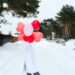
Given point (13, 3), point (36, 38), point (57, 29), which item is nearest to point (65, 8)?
point (57, 29)

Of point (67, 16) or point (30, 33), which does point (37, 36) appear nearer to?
point (30, 33)

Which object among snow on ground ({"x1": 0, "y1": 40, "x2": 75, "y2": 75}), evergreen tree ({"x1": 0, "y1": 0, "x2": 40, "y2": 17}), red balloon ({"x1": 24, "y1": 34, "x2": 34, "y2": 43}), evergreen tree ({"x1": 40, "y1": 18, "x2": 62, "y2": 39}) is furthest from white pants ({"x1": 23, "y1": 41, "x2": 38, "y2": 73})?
evergreen tree ({"x1": 40, "y1": 18, "x2": 62, "y2": 39})

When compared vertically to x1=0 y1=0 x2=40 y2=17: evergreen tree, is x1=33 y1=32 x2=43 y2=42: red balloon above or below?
below

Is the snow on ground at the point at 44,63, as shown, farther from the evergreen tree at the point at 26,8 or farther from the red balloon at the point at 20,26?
the evergreen tree at the point at 26,8

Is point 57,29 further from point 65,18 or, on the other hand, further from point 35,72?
point 35,72

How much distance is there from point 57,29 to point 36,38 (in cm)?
5524

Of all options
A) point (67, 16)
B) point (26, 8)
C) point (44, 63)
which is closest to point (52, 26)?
point (67, 16)

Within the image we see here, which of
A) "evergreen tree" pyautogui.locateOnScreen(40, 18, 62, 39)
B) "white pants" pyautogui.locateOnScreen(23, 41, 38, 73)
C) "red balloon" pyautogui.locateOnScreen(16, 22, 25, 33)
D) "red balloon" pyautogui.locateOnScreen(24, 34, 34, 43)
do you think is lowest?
"evergreen tree" pyautogui.locateOnScreen(40, 18, 62, 39)

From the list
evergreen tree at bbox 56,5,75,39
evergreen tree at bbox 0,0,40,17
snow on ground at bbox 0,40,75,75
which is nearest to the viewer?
snow on ground at bbox 0,40,75,75

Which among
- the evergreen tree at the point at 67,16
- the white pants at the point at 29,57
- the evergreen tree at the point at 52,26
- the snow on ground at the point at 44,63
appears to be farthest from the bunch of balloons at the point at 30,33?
the evergreen tree at the point at 52,26

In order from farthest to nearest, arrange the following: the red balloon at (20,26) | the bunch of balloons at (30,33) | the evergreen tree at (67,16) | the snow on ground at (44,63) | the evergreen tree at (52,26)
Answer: the evergreen tree at (52,26) < the evergreen tree at (67,16) < the snow on ground at (44,63) < the red balloon at (20,26) < the bunch of balloons at (30,33)

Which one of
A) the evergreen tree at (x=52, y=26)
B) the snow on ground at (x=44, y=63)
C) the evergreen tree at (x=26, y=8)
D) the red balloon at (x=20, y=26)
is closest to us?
the red balloon at (x=20, y=26)

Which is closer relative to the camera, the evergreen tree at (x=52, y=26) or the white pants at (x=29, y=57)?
the white pants at (x=29, y=57)

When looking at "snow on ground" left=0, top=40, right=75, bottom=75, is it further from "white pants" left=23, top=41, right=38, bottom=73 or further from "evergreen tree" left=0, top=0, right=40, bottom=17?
"evergreen tree" left=0, top=0, right=40, bottom=17
